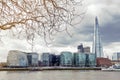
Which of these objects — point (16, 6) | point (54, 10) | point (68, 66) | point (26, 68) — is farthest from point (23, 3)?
point (68, 66)

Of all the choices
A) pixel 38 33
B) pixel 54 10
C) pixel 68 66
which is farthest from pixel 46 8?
pixel 68 66

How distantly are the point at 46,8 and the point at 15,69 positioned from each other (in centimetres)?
13771

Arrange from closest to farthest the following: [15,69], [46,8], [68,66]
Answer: [46,8], [15,69], [68,66]

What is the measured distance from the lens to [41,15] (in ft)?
15.2

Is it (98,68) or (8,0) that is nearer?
(8,0)

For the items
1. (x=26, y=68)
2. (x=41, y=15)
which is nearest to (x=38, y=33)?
(x=41, y=15)

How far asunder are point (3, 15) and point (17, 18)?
204mm

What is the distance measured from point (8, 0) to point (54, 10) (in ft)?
2.19

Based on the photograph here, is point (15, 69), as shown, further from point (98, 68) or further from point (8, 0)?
point (8, 0)

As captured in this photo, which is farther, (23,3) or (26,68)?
(26,68)

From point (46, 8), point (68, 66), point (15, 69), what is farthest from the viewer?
point (68, 66)

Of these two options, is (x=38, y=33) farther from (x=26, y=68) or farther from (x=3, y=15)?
(x=26, y=68)

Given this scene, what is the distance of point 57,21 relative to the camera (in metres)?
4.51

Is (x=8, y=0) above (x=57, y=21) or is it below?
above
